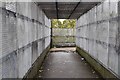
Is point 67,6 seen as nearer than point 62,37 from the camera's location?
Yes

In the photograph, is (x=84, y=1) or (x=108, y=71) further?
(x=84, y=1)

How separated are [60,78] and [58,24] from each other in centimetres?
2056

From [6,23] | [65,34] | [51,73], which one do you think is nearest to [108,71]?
[51,73]

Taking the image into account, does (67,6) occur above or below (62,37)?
above

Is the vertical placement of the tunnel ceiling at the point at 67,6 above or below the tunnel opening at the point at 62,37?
above

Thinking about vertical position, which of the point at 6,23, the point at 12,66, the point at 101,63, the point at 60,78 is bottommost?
the point at 60,78

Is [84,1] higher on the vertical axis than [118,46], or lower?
higher

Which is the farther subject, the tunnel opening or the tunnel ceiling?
the tunnel opening

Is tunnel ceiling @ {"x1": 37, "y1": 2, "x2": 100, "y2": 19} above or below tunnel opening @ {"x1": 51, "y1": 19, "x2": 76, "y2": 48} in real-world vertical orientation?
above

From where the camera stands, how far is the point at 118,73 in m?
4.94

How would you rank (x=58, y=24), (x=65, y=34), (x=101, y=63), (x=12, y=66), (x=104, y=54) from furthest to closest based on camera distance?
(x=58, y=24), (x=65, y=34), (x=101, y=63), (x=104, y=54), (x=12, y=66)

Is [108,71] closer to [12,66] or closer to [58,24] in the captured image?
[12,66]

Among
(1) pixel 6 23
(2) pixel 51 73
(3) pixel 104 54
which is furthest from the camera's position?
(2) pixel 51 73

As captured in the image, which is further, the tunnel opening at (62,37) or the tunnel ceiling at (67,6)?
the tunnel opening at (62,37)
